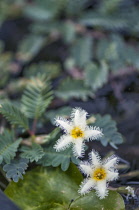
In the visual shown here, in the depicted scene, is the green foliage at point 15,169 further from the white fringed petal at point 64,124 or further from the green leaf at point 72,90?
the green leaf at point 72,90

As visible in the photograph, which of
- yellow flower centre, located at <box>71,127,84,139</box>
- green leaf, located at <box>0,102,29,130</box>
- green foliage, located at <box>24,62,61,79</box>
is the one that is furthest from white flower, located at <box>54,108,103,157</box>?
green foliage, located at <box>24,62,61,79</box>

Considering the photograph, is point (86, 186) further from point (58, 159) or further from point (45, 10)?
point (45, 10)

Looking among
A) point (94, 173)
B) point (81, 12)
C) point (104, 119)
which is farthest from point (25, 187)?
point (81, 12)

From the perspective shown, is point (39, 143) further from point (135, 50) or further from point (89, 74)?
point (135, 50)

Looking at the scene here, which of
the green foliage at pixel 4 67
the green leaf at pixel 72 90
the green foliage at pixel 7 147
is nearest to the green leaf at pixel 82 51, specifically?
the green leaf at pixel 72 90

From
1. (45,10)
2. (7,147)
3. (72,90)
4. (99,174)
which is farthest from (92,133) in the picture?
(45,10)

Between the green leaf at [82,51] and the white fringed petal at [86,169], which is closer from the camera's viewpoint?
the white fringed petal at [86,169]

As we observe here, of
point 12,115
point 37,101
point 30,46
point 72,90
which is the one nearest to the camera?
point 12,115
